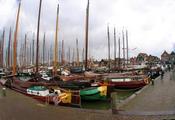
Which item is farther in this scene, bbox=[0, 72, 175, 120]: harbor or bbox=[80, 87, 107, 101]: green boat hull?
bbox=[80, 87, 107, 101]: green boat hull

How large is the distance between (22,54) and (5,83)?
115 ft

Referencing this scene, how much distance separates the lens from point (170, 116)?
13070 mm

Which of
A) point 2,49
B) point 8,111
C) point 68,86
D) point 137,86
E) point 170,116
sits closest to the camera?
point 170,116

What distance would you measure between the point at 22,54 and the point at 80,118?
6069 centimetres

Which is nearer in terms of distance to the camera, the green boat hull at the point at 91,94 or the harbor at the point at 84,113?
the harbor at the point at 84,113

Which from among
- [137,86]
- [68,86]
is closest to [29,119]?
[68,86]

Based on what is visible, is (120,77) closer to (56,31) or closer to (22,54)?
(56,31)

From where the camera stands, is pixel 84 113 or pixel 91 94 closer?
pixel 84 113

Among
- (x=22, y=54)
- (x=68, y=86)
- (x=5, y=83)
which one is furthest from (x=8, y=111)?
(x=22, y=54)

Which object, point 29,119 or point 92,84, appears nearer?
point 29,119

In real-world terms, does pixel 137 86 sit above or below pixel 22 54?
below

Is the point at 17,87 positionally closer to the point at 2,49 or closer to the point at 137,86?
the point at 137,86

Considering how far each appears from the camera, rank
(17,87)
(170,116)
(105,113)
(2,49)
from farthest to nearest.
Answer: (2,49) < (17,87) < (105,113) < (170,116)

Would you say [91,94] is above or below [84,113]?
below
